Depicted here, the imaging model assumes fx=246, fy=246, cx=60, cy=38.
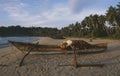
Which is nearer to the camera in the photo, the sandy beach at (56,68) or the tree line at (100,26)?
the sandy beach at (56,68)

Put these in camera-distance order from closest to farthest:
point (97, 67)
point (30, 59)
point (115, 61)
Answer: point (97, 67)
point (115, 61)
point (30, 59)

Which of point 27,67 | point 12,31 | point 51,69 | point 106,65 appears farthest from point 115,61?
point 12,31

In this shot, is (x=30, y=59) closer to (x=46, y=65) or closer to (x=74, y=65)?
(x=46, y=65)

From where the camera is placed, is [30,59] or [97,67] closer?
[97,67]

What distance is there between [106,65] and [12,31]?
12788 centimetres

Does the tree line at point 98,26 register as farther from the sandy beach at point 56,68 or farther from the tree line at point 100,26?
the sandy beach at point 56,68

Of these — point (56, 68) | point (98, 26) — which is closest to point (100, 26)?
point (98, 26)

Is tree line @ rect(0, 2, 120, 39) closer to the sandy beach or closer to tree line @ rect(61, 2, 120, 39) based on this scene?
tree line @ rect(61, 2, 120, 39)

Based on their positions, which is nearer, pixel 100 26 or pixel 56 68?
pixel 56 68

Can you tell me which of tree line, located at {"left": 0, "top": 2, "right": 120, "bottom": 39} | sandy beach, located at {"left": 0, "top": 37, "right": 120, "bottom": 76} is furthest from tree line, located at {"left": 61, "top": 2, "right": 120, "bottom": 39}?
sandy beach, located at {"left": 0, "top": 37, "right": 120, "bottom": 76}

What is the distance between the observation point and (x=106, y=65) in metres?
18.3

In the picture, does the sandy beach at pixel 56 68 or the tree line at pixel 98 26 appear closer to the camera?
the sandy beach at pixel 56 68

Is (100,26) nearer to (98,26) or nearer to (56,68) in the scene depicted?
(98,26)

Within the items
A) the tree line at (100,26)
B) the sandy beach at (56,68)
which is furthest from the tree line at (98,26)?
the sandy beach at (56,68)
